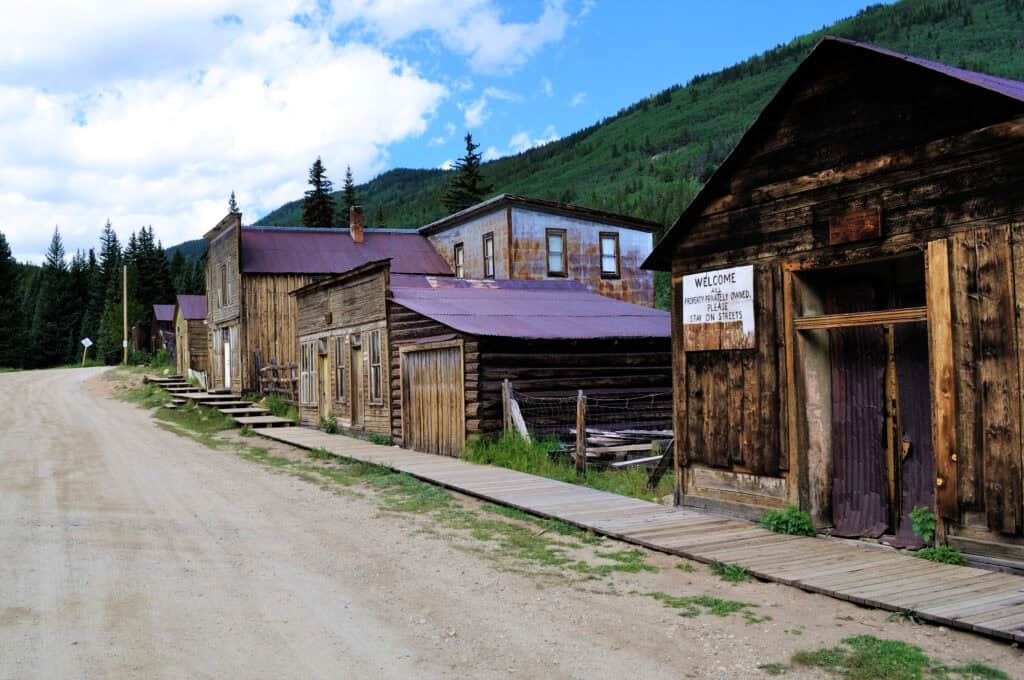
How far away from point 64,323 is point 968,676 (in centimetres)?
10062

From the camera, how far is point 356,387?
74.9ft

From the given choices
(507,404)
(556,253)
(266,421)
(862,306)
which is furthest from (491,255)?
(862,306)

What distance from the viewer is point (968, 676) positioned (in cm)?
496

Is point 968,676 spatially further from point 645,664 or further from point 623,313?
point 623,313

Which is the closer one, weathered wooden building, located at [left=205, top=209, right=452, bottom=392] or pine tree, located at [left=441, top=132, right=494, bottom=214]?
weathered wooden building, located at [left=205, top=209, right=452, bottom=392]

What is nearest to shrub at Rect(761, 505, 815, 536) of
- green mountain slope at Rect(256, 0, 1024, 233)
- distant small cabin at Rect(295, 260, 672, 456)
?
distant small cabin at Rect(295, 260, 672, 456)

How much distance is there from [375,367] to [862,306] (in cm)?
1446

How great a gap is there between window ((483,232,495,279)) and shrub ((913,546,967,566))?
2325cm

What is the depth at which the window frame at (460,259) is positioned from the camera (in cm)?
3309

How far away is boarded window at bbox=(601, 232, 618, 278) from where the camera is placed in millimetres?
30531

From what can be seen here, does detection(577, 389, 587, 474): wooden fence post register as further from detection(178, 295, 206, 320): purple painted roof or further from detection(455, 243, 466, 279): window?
detection(178, 295, 206, 320): purple painted roof

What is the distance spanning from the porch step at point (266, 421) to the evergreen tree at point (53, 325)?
69402 mm

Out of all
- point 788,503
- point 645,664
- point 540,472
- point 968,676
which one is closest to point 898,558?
point 788,503

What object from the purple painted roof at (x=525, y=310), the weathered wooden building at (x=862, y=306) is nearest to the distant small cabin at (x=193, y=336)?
the purple painted roof at (x=525, y=310)
